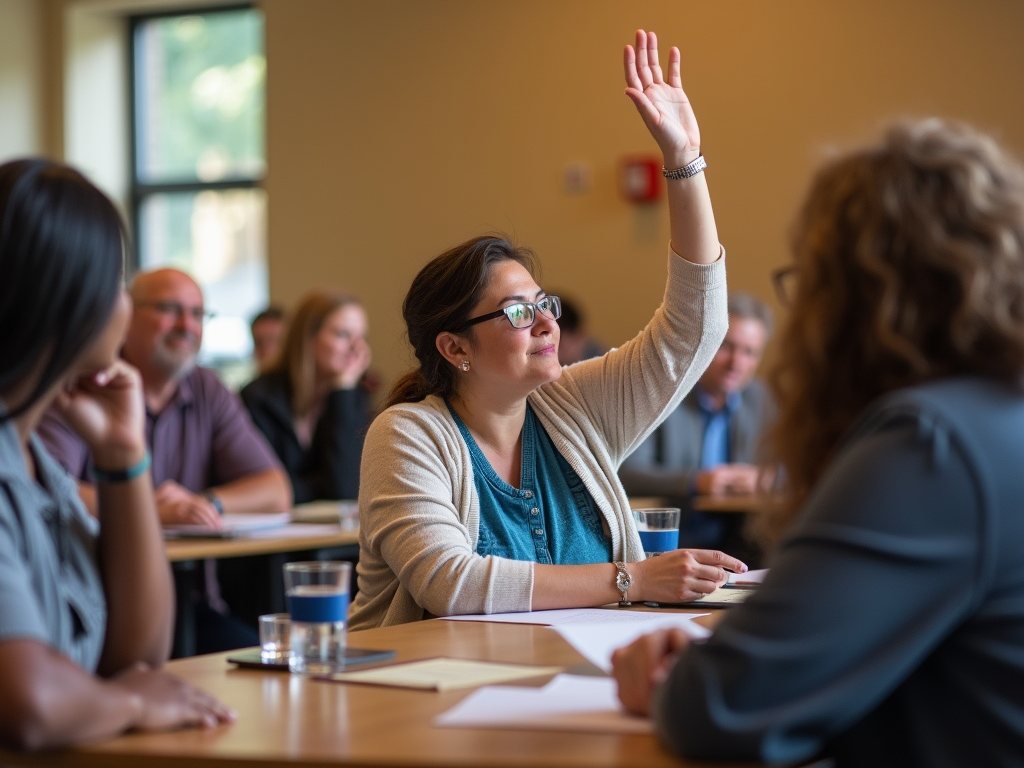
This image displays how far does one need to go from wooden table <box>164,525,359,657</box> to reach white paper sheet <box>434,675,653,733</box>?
1.77 metres

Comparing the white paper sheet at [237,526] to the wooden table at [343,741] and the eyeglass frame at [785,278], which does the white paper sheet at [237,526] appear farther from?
the eyeglass frame at [785,278]

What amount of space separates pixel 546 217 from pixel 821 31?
1607mm

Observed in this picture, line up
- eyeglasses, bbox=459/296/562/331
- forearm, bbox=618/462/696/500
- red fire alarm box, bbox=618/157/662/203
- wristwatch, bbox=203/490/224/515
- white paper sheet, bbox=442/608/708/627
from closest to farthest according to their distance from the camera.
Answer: white paper sheet, bbox=442/608/708/627 → eyeglasses, bbox=459/296/562/331 → wristwatch, bbox=203/490/224/515 → forearm, bbox=618/462/696/500 → red fire alarm box, bbox=618/157/662/203

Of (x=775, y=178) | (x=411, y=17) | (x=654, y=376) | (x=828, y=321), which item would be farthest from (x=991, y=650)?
(x=411, y=17)

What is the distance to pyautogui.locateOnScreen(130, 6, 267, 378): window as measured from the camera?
25.2ft

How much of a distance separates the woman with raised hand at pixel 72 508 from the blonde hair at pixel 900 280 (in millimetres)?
690

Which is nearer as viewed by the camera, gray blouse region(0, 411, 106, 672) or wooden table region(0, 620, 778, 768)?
wooden table region(0, 620, 778, 768)

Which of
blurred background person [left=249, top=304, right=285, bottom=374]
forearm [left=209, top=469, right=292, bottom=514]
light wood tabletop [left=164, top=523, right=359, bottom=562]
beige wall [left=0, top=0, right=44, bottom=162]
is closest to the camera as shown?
light wood tabletop [left=164, top=523, right=359, bottom=562]

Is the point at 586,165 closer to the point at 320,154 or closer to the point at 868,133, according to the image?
the point at 320,154

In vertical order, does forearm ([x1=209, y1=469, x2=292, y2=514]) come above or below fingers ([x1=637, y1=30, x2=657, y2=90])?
below

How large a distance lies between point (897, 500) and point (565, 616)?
96cm

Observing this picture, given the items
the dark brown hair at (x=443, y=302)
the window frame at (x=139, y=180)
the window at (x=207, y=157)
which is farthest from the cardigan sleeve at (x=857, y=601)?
the window frame at (x=139, y=180)

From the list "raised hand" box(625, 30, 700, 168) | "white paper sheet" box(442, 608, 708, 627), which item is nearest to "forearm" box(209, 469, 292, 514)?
"white paper sheet" box(442, 608, 708, 627)

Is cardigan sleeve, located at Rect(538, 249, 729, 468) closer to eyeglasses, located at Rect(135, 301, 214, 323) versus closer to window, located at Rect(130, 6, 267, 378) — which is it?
eyeglasses, located at Rect(135, 301, 214, 323)
